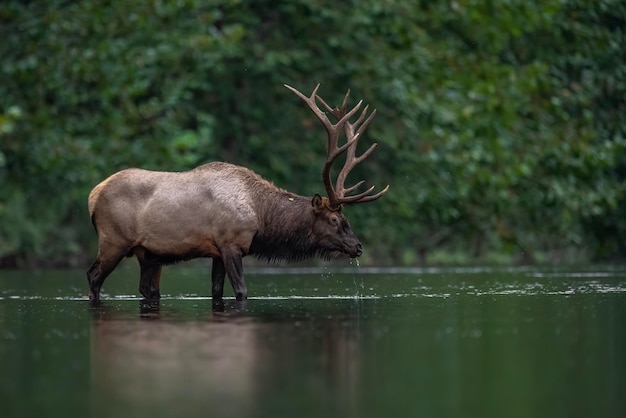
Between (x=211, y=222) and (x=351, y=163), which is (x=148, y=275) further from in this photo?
(x=351, y=163)

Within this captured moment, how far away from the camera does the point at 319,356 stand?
958cm

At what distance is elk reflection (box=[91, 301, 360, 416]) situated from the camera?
25.8 feet

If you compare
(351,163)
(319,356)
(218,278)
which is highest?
(351,163)

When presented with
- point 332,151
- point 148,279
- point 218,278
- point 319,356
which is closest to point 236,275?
point 218,278

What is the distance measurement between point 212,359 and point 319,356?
0.70 metres

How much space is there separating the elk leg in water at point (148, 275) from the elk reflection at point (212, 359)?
8.89 feet

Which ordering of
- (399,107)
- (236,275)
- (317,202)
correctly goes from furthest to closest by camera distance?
1. (399,107)
2. (317,202)
3. (236,275)

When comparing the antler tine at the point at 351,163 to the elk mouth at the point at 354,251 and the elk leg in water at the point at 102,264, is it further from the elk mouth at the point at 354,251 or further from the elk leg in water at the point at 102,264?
the elk leg in water at the point at 102,264

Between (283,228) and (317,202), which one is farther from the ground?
(317,202)

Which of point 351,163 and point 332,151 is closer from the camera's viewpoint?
point 332,151

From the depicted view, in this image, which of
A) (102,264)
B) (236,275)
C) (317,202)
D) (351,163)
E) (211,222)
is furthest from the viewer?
(351,163)

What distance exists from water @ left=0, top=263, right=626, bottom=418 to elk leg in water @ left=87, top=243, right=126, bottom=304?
0.30 m

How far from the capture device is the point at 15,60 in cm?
2648

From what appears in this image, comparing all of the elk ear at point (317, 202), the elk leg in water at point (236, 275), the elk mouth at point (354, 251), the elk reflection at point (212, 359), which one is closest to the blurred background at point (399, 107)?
the elk ear at point (317, 202)
